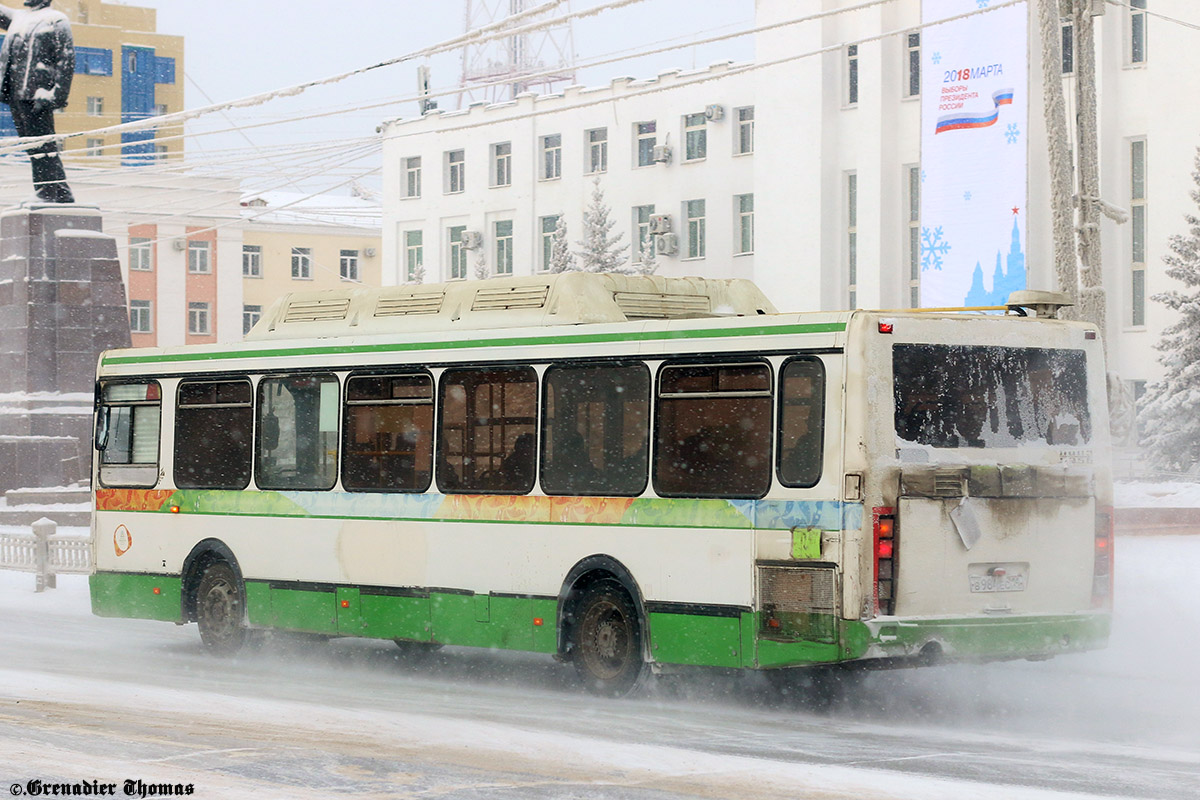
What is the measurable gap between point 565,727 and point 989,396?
3562 millimetres

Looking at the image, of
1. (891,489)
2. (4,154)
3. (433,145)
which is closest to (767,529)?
(891,489)

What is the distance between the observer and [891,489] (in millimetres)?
11609

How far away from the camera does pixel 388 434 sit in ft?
48.6

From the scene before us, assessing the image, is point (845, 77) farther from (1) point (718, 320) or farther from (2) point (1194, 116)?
(1) point (718, 320)

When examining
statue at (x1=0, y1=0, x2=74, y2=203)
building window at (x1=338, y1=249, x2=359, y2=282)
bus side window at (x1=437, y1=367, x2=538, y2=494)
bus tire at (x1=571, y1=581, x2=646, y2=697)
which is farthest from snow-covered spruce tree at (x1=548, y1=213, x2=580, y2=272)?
bus tire at (x1=571, y1=581, x2=646, y2=697)

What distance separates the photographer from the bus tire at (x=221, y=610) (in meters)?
16.2

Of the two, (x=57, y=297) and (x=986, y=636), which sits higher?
(x=57, y=297)

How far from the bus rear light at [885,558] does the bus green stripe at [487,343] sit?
4.05ft

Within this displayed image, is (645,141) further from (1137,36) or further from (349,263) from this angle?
(349,263)

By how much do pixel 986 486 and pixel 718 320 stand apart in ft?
6.89

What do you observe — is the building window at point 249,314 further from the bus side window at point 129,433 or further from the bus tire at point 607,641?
the bus tire at point 607,641

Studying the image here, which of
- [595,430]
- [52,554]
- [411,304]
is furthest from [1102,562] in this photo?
[52,554]

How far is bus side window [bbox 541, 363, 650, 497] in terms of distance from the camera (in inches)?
510

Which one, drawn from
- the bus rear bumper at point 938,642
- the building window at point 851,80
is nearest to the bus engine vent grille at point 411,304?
the bus rear bumper at point 938,642
